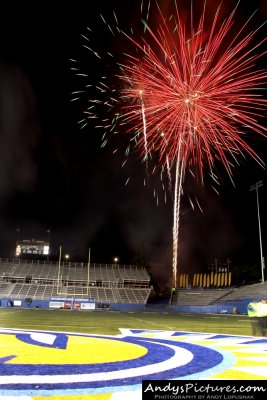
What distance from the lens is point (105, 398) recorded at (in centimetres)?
464

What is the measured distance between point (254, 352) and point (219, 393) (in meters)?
5.28

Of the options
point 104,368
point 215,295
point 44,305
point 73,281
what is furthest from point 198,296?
point 104,368

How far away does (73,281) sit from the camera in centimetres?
6606

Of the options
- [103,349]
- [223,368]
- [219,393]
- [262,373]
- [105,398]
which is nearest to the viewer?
[219,393]

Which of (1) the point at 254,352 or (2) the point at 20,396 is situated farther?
(1) the point at 254,352

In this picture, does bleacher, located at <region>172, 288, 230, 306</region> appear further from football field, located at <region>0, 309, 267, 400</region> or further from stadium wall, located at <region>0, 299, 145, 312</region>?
football field, located at <region>0, 309, 267, 400</region>

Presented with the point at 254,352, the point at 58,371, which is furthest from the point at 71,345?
the point at 254,352

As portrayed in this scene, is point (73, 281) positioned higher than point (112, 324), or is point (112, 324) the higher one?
point (73, 281)

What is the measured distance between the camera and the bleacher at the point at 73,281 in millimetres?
61062

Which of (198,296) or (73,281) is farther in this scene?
(73,281)

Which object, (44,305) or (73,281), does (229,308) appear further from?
(73,281)

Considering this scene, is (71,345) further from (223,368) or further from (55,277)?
(55,277)

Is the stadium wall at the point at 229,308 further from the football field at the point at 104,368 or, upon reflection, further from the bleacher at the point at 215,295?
the football field at the point at 104,368

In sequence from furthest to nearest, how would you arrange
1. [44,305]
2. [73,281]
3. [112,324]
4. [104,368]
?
[73,281], [44,305], [112,324], [104,368]
